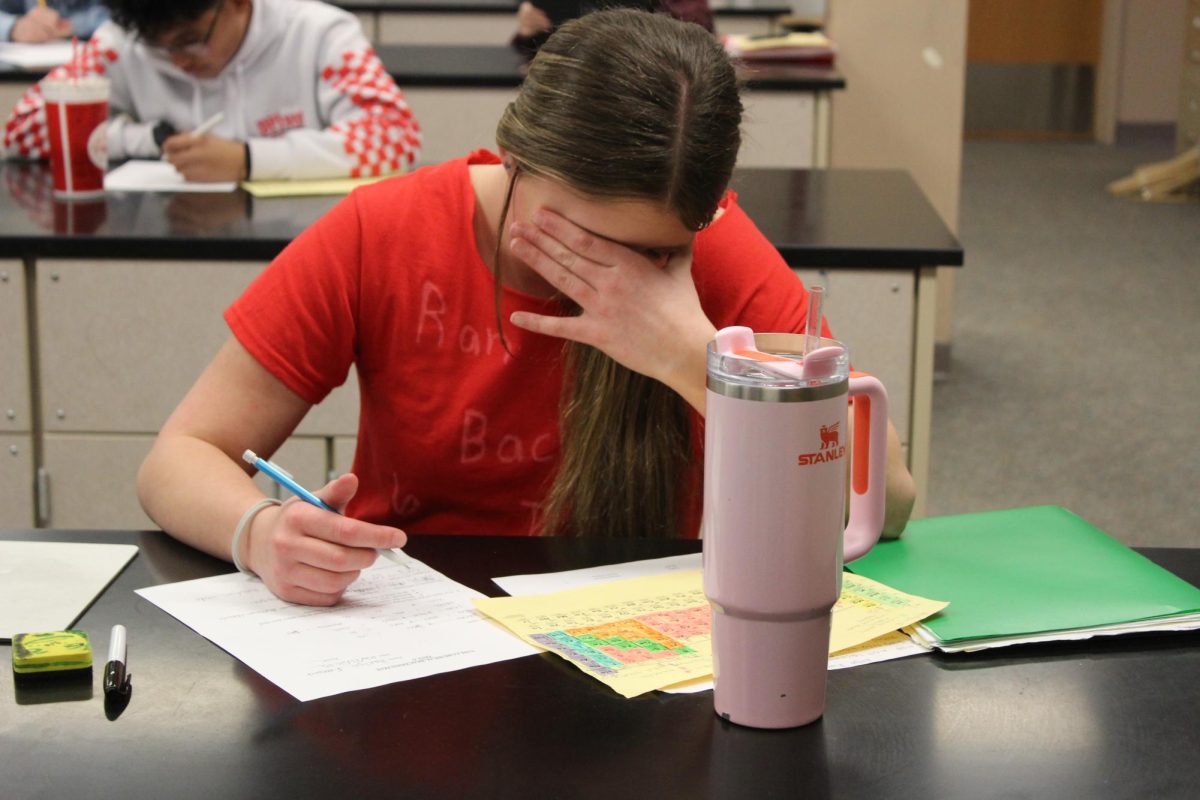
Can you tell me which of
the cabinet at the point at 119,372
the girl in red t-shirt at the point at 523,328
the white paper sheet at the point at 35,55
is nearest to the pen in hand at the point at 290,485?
the girl in red t-shirt at the point at 523,328

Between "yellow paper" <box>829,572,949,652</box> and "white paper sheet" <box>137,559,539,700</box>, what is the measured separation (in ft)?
0.65

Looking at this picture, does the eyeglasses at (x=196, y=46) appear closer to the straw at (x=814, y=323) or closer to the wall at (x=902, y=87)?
the wall at (x=902, y=87)

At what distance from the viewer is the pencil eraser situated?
2.83ft

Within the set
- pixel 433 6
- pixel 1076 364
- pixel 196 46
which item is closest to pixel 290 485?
pixel 196 46

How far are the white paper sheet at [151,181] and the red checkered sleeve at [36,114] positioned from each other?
0.16 m

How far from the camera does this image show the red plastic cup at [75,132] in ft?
7.23

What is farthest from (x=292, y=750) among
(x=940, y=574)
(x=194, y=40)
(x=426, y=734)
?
(x=194, y=40)

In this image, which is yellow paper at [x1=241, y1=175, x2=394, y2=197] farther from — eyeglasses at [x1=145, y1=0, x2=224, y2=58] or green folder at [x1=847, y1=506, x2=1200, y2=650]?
green folder at [x1=847, y1=506, x2=1200, y2=650]

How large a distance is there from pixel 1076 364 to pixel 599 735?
3272 millimetres

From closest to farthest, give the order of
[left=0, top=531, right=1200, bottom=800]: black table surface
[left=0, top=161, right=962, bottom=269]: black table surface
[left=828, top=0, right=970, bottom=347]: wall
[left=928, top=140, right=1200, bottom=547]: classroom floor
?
[left=0, top=531, right=1200, bottom=800]: black table surface < [left=0, top=161, right=962, bottom=269]: black table surface < [left=928, top=140, right=1200, bottom=547]: classroom floor < [left=828, top=0, right=970, bottom=347]: wall

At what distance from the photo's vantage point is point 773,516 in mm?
768

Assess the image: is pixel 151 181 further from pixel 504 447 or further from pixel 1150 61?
pixel 1150 61

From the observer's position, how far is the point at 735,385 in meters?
0.76

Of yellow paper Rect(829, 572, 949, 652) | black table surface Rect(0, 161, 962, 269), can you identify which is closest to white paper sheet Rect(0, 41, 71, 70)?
black table surface Rect(0, 161, 962, 269)
